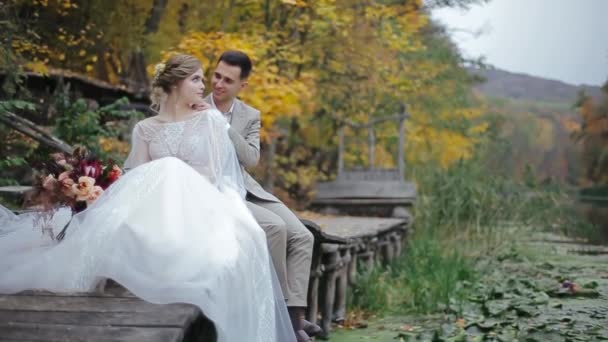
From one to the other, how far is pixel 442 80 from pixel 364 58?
17.2 ft

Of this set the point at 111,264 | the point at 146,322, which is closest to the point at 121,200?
the point at 111,264

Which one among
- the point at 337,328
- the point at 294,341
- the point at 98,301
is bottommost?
the point at 337,328

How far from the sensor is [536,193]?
37.8 ft

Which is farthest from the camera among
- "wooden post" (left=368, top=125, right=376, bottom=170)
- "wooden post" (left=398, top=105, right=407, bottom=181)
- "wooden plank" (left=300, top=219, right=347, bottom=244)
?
"wooden post" (left=368, top=125, right=376, bottom=170)

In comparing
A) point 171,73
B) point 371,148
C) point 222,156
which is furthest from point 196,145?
point 371,148

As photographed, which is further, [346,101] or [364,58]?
[346,101]

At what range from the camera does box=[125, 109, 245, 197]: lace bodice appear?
12.9 ft

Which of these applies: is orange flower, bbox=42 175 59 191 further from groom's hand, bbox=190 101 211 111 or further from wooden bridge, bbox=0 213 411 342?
groom's hand, bbox=190 101 211 111

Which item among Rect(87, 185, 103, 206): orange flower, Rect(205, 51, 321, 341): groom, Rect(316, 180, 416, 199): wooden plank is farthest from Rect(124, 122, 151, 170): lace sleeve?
Rect(316, 180, 416, 199): wooden plank

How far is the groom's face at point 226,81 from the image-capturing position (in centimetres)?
452

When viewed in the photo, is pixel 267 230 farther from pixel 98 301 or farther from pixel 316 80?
pixel 316 80

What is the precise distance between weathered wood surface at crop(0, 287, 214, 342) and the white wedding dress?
3.9 inches

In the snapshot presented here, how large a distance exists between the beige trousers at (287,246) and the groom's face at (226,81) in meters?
0.65

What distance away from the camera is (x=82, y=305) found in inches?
114
